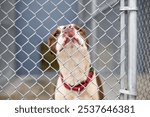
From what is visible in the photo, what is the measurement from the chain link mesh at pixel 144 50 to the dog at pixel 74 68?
0.49m

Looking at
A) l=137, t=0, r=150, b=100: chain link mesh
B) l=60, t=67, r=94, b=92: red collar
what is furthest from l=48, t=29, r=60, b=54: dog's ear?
l=137, t=0, r=150, b=100: chain link mesh

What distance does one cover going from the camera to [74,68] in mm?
2758

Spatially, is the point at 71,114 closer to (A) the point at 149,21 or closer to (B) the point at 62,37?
(B) the point at 62,37

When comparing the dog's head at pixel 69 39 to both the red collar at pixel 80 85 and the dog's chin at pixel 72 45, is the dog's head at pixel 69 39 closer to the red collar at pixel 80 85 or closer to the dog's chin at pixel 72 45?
the dog's chin at pixel 72 45

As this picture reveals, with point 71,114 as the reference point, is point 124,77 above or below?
above

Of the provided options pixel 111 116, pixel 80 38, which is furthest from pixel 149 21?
pixel 111 116

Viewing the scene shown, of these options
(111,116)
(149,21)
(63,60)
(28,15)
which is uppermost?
(28,15)

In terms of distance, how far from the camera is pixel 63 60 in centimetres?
271

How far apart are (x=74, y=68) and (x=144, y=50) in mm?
727

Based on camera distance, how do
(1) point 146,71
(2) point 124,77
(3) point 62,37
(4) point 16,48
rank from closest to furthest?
(2) point 124,77 → (3) point 62,37 → (1) point 146,71 → (4) point 16,48

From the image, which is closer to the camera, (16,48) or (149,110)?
(149,110)

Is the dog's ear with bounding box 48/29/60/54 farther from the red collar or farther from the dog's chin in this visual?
the red collar

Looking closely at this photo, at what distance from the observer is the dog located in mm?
2598

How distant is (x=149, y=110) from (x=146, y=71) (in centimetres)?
122
